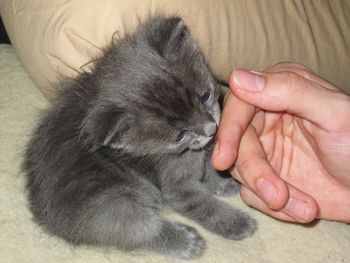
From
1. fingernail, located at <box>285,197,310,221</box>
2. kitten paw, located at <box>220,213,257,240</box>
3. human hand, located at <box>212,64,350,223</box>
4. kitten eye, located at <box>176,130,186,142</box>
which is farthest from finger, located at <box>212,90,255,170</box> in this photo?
kitten paw, located at <box>220,213,257,240</box>

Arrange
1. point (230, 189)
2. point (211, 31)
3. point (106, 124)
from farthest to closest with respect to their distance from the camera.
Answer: point (230, 189) < point (211, 31) < point (106, 124)

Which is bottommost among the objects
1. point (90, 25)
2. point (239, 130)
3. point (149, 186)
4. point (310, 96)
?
point (149, 186)

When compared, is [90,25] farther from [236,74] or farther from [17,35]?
[236,74]

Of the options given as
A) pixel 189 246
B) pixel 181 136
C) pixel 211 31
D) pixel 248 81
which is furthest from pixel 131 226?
pixel 211 31

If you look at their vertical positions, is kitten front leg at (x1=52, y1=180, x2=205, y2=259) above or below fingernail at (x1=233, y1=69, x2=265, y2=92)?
below

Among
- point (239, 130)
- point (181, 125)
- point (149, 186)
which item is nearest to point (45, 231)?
point (149, 186)

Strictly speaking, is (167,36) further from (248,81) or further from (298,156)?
(298,156)

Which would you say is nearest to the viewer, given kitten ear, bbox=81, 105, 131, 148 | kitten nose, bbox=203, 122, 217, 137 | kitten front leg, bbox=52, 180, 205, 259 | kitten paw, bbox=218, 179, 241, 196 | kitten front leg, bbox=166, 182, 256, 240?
kitten ear, bbox=81, 105, 131, 148

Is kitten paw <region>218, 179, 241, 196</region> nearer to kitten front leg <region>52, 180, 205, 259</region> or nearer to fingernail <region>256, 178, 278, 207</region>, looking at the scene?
kitten front leg <region>52, 180, 205, 259</region>
